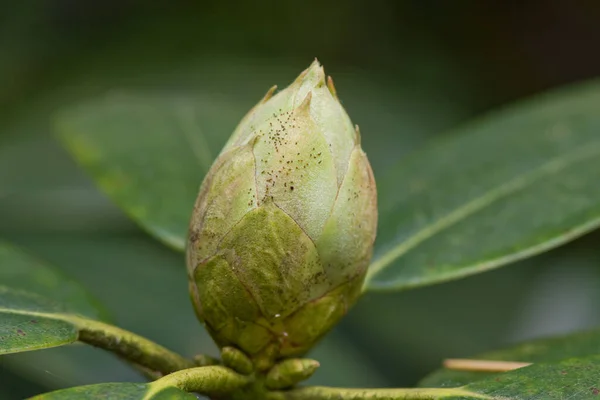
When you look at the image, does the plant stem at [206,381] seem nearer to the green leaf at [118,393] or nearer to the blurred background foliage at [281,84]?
the green leaf at [118,393]

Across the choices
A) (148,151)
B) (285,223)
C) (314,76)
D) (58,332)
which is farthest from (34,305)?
(148,151)

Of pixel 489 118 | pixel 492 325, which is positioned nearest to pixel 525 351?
pixel 489 118

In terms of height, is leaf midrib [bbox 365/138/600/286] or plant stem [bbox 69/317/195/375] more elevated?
leaf midrib [bbox 365/138/600/286]

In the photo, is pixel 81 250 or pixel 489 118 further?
pixel 81 250

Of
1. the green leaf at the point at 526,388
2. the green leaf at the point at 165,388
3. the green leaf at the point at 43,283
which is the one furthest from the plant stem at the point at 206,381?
the green leaf at the point at 43,283

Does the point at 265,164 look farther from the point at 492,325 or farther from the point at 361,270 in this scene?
the point at 492,325

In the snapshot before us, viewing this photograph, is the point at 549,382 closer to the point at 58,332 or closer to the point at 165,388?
the point at 165,388

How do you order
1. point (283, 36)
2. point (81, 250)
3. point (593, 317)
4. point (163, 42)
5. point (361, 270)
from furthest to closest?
1. point (283, 36)
2. point (163, 42)
3. point (593, 317)
4. point (81, 250)
5. point (361, 270)

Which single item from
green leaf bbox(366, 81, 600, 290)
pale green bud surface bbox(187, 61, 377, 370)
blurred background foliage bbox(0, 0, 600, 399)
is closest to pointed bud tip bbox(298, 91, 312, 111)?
pale green bud surface bbox(187, 61, 377, 370)

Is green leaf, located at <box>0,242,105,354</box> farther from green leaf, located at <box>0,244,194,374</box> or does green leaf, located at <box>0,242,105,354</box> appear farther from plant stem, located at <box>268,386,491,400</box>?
plant stem, located at <box>268,386,491,400</box>
